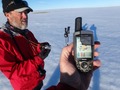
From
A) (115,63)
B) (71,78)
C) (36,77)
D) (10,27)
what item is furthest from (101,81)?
(71,78)

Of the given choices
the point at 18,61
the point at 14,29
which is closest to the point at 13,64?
the point at 18,61

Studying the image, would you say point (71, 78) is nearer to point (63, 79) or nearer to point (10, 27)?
point (63, 79)

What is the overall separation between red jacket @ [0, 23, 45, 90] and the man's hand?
1321 millimetres

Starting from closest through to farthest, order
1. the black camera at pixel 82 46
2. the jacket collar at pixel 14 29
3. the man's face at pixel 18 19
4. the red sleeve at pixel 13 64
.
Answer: the black camera at pixel 82 46 < the red sleeve at pixel 13 64 < the jacket collar at pixel 14 29 < the man's face at pixel 18 19

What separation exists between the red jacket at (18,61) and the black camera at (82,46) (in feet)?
4.29

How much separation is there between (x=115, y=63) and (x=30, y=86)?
103 inches

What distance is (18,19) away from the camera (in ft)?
10.1

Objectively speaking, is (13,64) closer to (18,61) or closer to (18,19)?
(18,61)

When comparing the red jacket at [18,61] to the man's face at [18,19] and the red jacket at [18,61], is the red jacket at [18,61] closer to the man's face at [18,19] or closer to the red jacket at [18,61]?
the red jacket at [18,61]

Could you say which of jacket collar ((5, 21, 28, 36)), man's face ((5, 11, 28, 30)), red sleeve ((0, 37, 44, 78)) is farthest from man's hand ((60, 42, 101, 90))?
man's face ((5, 11, 28, 30))

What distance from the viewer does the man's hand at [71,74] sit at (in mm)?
1129

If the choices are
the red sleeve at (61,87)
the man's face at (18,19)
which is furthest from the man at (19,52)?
the red sleeve at (61,87)

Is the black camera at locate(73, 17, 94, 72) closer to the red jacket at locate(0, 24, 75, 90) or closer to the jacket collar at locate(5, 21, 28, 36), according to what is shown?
the red jacket at locate(0, 24, 75, 90)

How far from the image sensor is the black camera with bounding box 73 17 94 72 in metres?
1.28
